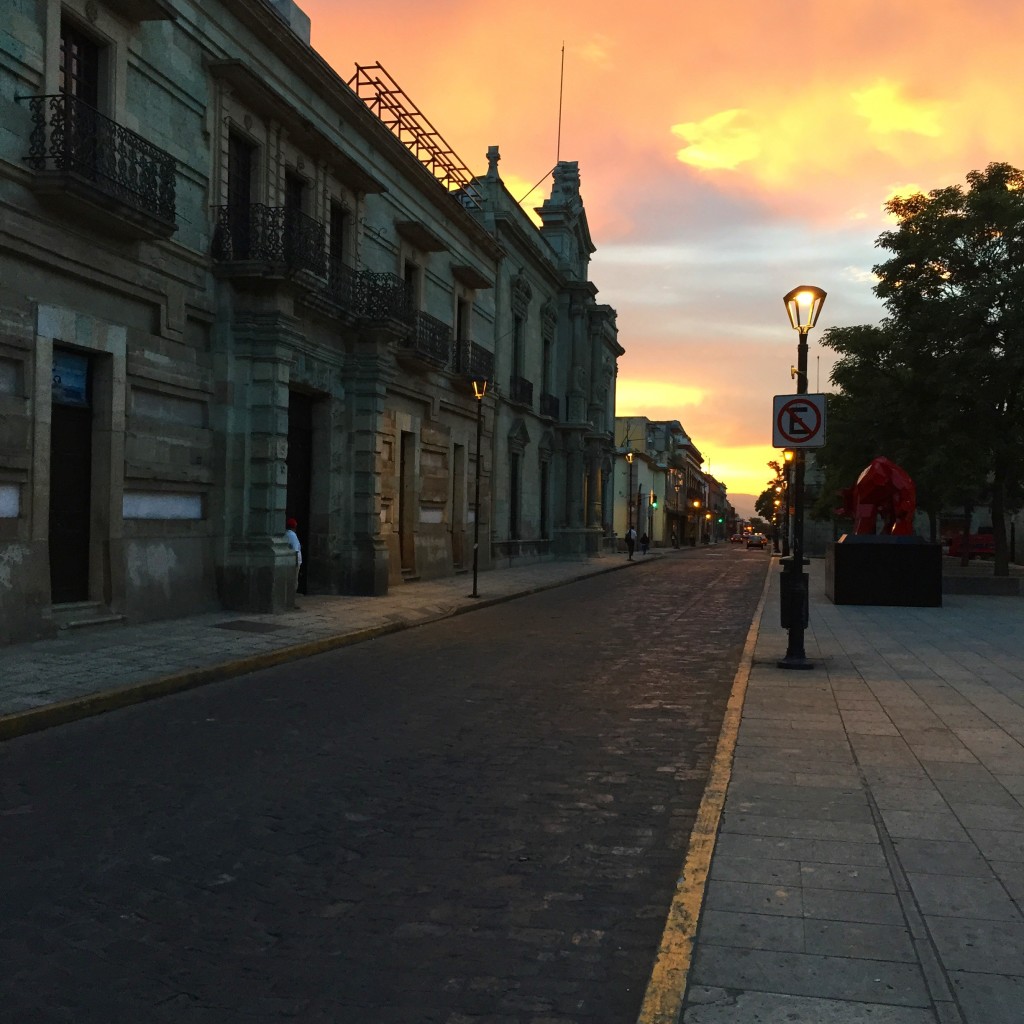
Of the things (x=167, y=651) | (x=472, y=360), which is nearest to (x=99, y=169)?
Result: (x=167, y=651)

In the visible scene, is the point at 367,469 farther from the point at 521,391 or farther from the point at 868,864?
the point at 868,864

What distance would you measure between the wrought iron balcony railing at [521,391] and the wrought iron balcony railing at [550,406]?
7.27 ft

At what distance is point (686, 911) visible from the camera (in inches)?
159

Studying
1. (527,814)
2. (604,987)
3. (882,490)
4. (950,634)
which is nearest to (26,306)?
(527,814)

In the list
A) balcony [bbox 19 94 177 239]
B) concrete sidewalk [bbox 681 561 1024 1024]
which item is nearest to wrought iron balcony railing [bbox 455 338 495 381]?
balcony [bbox 19 94 177 239]

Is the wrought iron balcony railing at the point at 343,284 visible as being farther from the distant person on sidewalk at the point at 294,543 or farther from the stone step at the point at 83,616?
the stone step at the point at 83,616

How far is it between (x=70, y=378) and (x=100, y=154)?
2.80 meters

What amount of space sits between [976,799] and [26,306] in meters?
11.0

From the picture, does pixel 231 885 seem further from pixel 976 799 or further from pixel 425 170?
pixel 425 170

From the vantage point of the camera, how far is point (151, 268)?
13.8 meters

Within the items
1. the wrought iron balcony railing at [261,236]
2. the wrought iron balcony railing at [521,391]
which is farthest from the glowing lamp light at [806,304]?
the wrought iron balcony railing at [521,391]

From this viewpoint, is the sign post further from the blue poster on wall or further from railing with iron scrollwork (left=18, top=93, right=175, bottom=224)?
Result: the blue poster on wall

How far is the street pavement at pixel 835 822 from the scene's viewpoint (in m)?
3.37

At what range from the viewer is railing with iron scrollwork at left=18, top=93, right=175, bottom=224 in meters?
11.4
